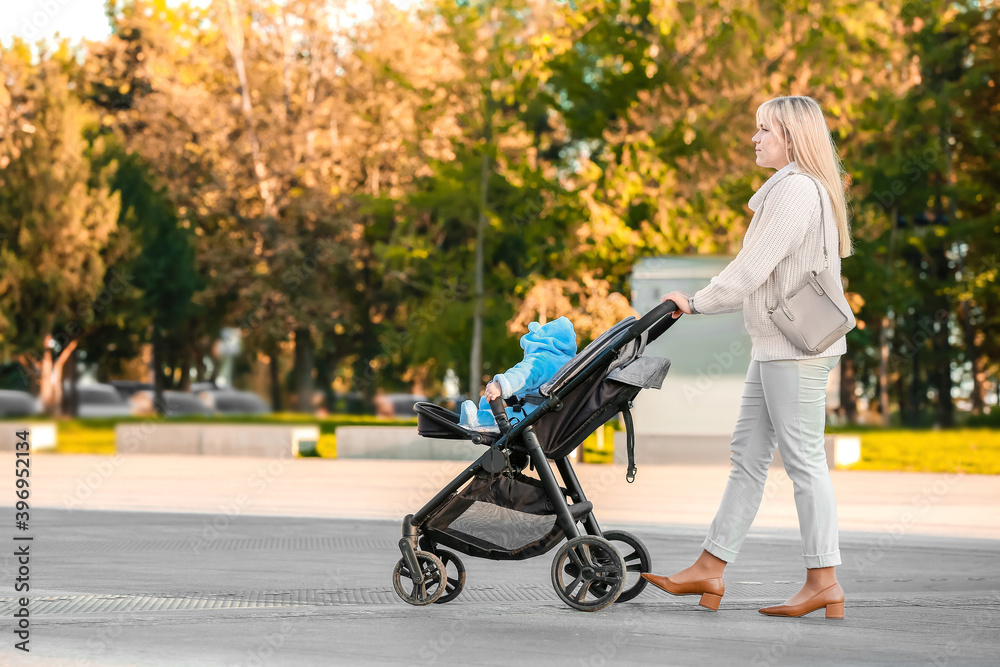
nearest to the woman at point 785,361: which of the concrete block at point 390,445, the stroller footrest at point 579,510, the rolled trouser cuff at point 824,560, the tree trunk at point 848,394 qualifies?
the rolled trouser cuff at point 824,560

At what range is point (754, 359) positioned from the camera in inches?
205

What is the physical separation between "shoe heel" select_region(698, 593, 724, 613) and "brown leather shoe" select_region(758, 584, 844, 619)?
235 mm

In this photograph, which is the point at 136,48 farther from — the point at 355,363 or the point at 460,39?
the point at 460,39

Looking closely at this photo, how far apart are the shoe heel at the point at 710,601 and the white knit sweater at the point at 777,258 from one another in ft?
3.18

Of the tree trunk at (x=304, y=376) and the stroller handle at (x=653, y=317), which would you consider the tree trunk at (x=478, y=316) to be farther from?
the stroller handle at (x=653, y=317)

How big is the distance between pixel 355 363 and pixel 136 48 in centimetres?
1213

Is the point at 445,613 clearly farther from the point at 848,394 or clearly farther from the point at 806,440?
the point at 848,394

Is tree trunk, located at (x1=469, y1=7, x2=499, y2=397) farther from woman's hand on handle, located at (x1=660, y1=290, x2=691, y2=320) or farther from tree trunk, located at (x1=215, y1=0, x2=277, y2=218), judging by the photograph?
woman's hand on handle, located at (x1=660, y1=290, x2=691, y2=320)

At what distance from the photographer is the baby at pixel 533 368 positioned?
521 cm

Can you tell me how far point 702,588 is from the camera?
5180mm

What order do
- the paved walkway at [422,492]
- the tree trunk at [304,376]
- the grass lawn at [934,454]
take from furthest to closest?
1. the tree trunk at [304,376]
2. the grass lawn at [934,454]
3. the paved walkway at [422,492]

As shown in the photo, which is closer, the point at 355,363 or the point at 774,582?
the point at 774,582

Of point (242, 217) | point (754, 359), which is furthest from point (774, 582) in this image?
point (242, 217)

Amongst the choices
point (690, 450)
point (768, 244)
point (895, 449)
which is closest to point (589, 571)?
point (768, 244)
